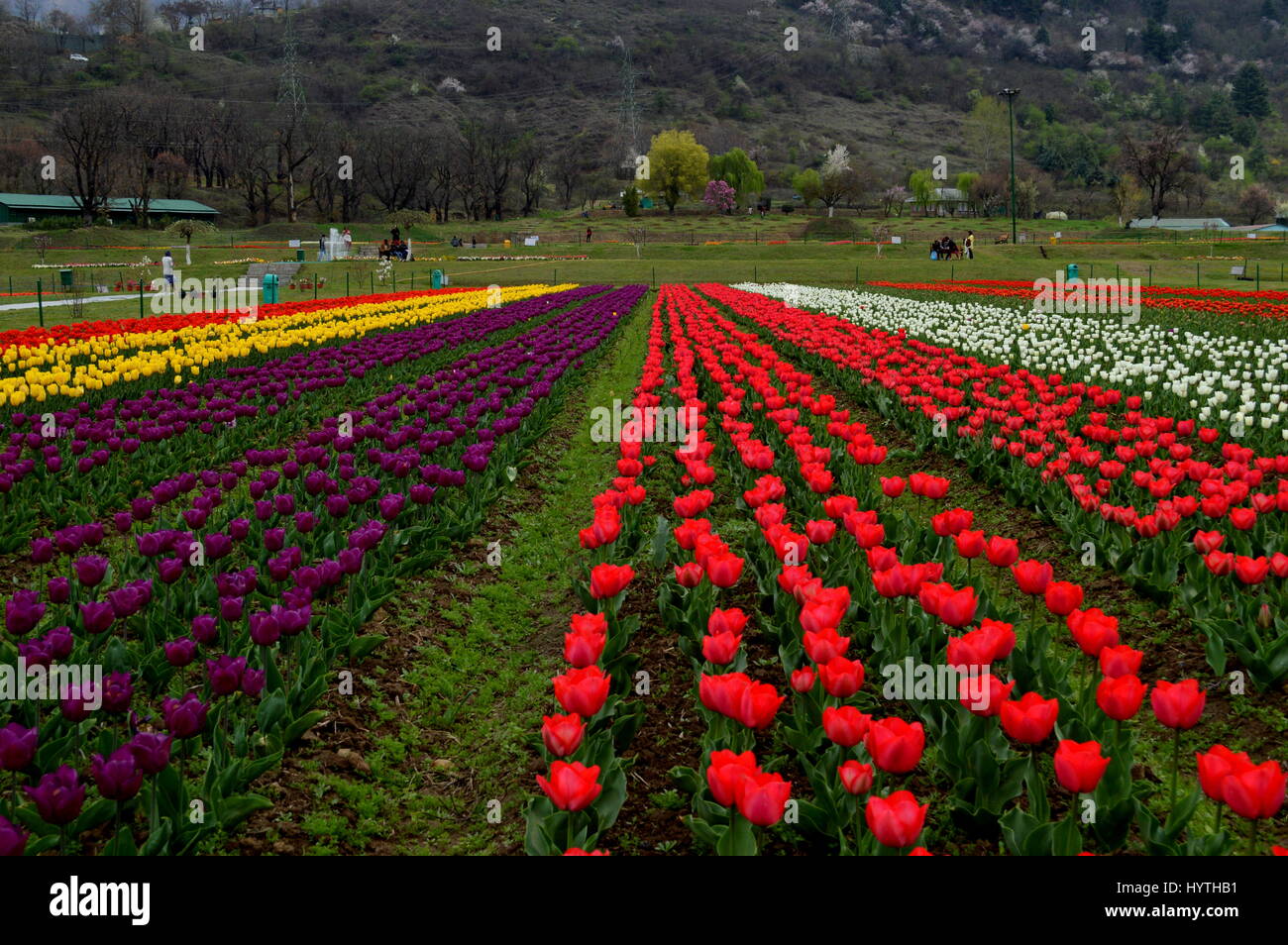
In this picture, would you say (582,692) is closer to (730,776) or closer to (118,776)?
(730,776)

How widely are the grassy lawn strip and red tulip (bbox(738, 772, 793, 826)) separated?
5.12ft

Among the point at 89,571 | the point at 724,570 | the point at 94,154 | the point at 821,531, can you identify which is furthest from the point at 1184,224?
the point at 89,571

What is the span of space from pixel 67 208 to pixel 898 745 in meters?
111

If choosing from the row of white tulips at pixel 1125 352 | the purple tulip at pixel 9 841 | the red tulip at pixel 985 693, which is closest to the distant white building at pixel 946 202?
the row of white tulips at pixel 1125 352

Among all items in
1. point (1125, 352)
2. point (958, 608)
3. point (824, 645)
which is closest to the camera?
point (824, 645)

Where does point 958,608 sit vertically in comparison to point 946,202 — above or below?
below

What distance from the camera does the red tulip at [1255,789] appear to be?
2.68 m

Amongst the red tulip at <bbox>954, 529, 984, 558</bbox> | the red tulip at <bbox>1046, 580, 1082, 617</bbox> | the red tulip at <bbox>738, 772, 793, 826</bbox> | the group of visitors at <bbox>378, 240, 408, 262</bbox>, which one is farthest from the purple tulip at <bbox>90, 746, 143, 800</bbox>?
the group of visitors at <bbox>378, 240, 408, 262</bbox>

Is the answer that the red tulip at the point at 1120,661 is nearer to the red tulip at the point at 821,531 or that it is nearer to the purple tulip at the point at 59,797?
the red tulip at the point at 821,531

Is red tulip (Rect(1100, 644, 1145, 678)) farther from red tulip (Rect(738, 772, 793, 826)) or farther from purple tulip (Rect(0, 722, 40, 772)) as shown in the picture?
purple tulip (Rect(0, 722, 40, 772))

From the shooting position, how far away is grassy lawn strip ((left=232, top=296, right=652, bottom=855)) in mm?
4164

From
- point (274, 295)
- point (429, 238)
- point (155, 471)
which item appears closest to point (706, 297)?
point (274, 295)

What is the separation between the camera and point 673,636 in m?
6.04

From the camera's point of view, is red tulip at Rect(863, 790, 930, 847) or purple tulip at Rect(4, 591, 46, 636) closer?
red tulip at Rect(863, 790, 930, 847)
